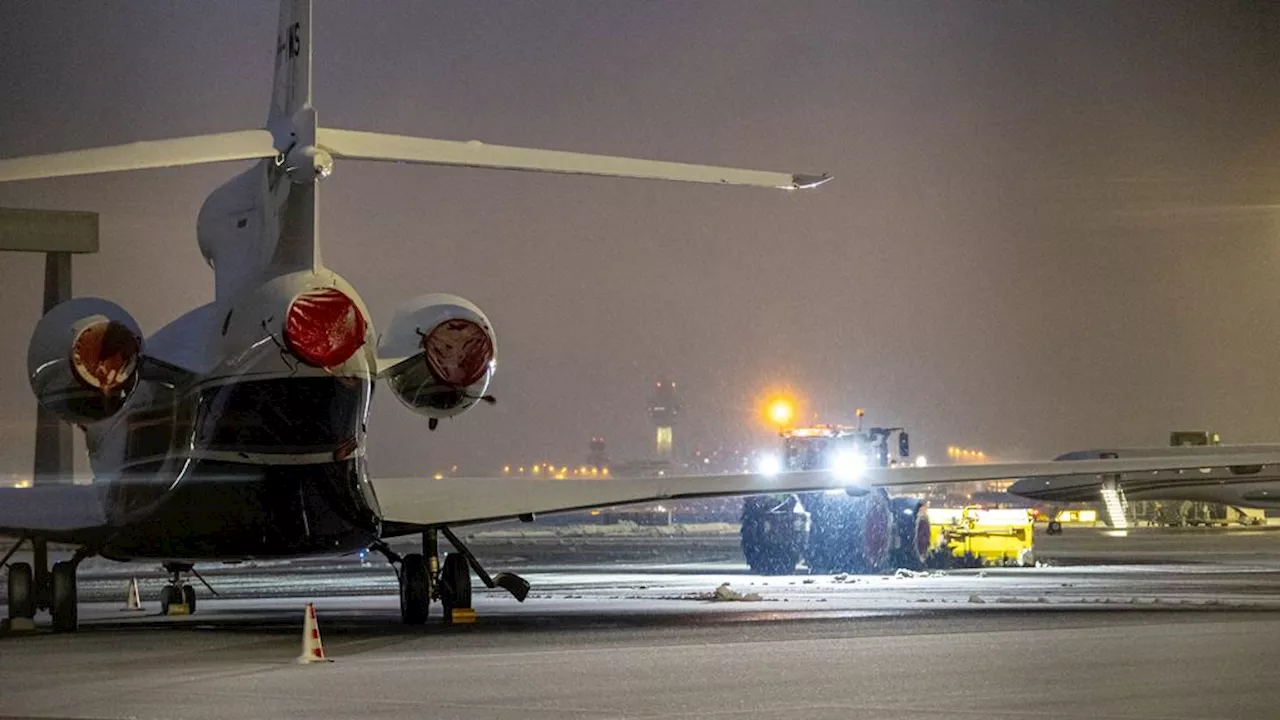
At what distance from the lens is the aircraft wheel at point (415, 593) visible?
81.4 feet

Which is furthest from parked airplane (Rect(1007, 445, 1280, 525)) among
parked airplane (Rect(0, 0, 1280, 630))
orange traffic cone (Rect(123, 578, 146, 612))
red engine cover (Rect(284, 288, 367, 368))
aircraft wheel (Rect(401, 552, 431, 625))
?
red engine cover (Rect(284, 288, 367, 368))

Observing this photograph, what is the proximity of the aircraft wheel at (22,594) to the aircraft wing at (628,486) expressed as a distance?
5.08 metres

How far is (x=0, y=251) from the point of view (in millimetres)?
29938

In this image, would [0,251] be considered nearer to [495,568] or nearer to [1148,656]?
[1148,656]

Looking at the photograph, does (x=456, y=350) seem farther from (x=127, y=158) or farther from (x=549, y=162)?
(x=127, y=158)

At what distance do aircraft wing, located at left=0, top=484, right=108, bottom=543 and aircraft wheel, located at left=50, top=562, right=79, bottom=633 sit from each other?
0.41 metres

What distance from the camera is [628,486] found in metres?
25.4

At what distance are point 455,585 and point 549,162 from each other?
7362mm

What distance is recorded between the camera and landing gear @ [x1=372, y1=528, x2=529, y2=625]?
2488 centimetres

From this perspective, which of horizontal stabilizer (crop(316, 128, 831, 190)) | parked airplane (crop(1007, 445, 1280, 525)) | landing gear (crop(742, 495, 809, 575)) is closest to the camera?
horizontal stabilizer (crop(316, 128, 831, 190))

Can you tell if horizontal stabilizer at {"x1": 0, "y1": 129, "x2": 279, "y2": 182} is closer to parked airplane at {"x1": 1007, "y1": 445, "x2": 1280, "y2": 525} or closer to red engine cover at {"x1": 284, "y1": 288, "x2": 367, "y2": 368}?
red engine cover at {"x1": 284, "y1": 288, "x2": 367, "y2": 368}

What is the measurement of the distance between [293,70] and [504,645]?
7.38m

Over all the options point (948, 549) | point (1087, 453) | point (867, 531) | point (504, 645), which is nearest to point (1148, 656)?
point (504, 645)

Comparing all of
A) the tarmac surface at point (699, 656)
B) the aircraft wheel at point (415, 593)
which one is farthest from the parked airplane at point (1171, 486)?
the aircraft wheel at point (415, 593)
